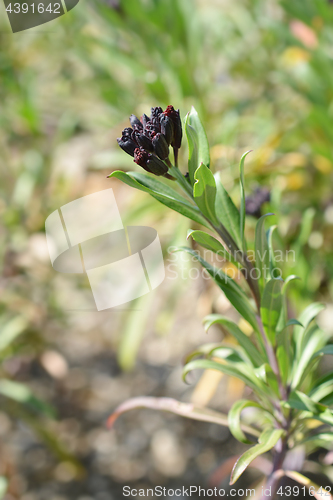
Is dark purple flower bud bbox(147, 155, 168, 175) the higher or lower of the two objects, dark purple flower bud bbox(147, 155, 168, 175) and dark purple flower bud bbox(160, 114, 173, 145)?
the lower

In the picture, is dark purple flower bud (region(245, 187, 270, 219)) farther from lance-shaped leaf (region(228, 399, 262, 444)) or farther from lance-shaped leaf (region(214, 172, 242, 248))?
lance-shaped leaf (region(228, 399, 262, 444))

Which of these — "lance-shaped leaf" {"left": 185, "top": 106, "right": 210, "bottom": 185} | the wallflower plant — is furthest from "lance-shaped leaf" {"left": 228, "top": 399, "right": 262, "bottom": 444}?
"lance-shaped leaf" {"left": 185, "top": 106, "right": 210, "bottom": 185}

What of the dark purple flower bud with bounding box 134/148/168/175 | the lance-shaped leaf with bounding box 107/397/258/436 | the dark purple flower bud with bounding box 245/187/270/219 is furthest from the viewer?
the dark purple flower bud with bounding box 245/187/270/219

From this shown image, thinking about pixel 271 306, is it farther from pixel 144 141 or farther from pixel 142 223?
pixel 142 223

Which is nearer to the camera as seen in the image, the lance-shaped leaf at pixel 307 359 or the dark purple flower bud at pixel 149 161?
the dark purple flower bud at pixel 149 161

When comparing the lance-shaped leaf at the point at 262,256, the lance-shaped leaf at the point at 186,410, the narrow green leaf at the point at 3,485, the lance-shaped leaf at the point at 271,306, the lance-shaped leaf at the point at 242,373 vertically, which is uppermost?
the lance-shaped leaf at the point at 262,256

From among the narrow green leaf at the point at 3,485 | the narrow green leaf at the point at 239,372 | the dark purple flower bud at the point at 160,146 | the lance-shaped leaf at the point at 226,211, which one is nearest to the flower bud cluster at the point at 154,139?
the dark purple flower bud at the point at 160,146

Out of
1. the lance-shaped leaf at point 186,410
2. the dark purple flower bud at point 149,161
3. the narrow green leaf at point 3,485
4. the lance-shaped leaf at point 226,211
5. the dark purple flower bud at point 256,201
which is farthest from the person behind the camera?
the narrow green leaf at point 3,485

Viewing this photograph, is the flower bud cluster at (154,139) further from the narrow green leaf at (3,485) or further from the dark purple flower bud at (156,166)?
the narrow green leaf at (3,485)

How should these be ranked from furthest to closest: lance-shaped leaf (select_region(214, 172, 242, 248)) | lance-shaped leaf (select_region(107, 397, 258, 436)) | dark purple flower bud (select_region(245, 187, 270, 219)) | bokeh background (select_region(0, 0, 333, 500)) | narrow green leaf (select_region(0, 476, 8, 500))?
bokeh background (select_region(0, 0, 333, 500)) → narrow green leaf (select_region(0, 476, 8, 500)) → dark purple flower bud (select_region(245, 187, 270, 219)) → lance-shaped leaf (select_region(107, 397, 258, 436)) → lance-shaped leaf (select_region(214, 172, 242, 248))
